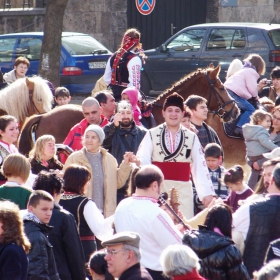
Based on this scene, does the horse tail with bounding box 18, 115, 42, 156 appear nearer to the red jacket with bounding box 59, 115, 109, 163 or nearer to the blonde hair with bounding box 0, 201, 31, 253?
the red jacket with bounding box 59, 115, 109, 163

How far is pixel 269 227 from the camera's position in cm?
604

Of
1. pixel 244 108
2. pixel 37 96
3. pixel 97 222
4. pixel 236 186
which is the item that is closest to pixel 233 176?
pixel 236 186

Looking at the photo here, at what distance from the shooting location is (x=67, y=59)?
1867 centimetres

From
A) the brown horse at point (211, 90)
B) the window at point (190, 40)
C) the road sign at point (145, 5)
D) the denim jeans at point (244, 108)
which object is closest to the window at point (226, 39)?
the window at point (190, 40)

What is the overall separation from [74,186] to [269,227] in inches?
70.0

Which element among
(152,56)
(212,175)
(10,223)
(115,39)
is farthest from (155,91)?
(10,223)

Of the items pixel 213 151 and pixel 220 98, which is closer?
pixel 213 151

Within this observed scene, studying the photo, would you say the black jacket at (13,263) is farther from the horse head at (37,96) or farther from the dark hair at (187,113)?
the horse head at (37,96)

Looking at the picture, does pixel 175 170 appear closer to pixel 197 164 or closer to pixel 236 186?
pixel 197 164

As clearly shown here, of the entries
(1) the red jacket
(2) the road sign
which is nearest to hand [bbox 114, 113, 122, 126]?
(1) the red jacket

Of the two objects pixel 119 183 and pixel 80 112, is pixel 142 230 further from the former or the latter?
pixel 80 112

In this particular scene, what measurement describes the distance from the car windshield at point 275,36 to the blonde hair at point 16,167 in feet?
38.7

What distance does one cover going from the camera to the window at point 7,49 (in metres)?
18.8

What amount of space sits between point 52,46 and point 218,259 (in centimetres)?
1252
